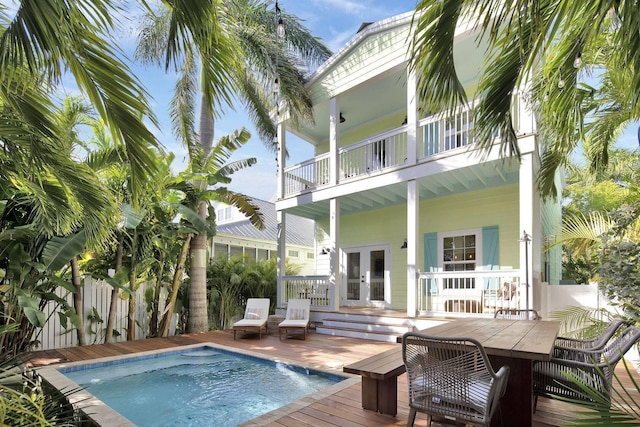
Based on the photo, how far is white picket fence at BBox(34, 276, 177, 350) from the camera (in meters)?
8.42

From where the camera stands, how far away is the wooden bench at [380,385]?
404cm

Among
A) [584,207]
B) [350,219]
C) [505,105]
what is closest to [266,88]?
[350,219]

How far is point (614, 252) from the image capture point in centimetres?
570

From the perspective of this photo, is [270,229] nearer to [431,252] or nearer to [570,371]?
[431,252]

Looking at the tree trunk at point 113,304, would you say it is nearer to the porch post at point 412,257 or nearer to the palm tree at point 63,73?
the palm tree at point 63,73

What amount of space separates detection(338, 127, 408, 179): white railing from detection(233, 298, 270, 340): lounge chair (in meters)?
4.59

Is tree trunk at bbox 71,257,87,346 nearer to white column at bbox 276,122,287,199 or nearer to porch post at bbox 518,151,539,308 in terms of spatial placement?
white column at bbox 276,122,287,199

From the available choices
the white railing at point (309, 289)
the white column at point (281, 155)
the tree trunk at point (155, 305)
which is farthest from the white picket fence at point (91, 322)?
the white column at point (281, 155)

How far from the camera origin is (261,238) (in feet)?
61.8

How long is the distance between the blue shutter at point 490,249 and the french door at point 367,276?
10.5 feet

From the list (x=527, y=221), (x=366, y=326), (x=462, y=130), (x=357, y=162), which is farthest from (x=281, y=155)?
(x=527, y=221)

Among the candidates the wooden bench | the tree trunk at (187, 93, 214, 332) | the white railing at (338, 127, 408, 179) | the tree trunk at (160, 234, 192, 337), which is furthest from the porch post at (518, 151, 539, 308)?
the tree trunk at (160, 234, 192, 337)

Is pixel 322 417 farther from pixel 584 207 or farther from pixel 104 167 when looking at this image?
pixel 584 207

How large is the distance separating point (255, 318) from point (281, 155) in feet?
17.6
